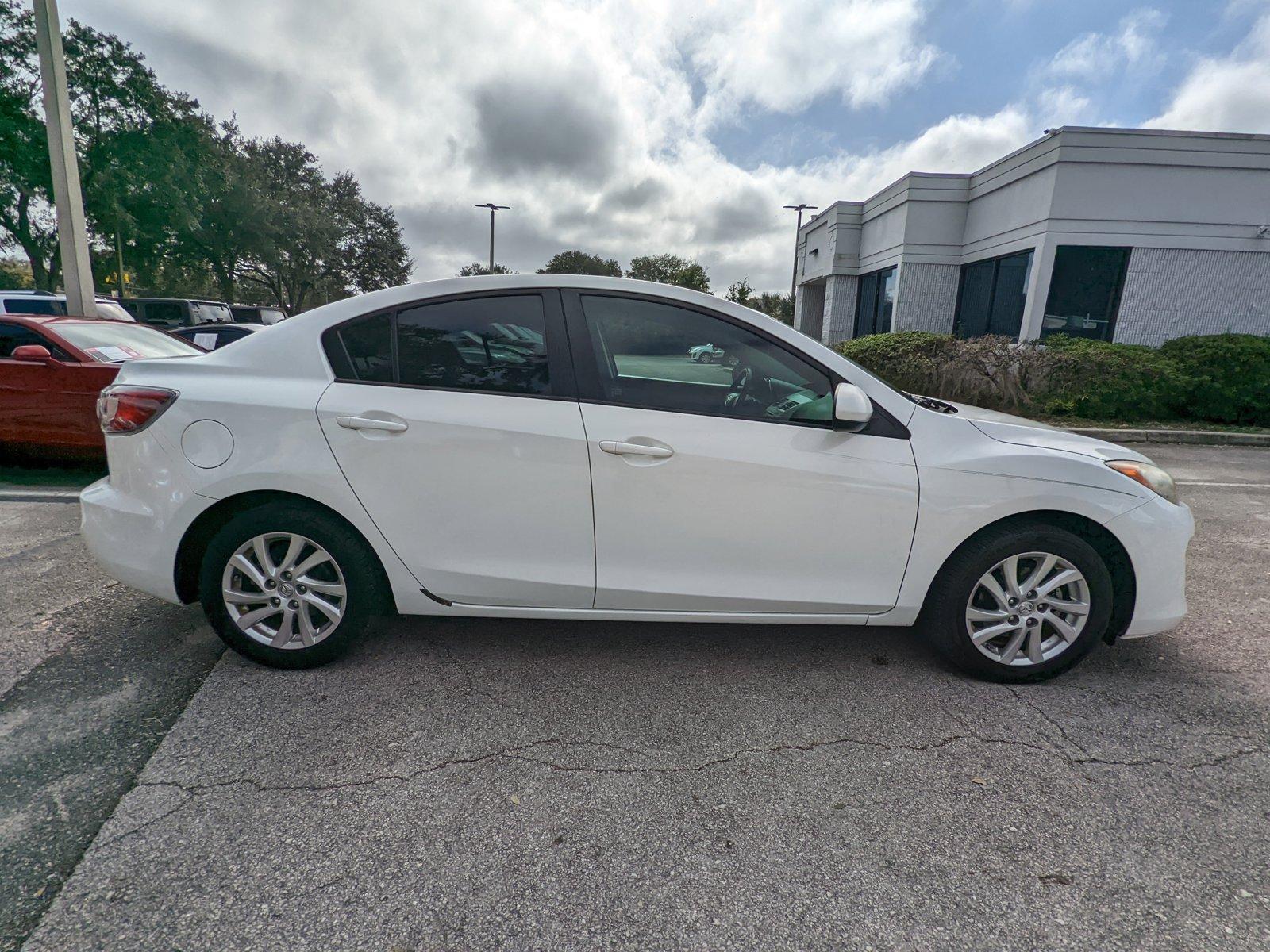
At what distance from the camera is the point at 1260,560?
4.60 m

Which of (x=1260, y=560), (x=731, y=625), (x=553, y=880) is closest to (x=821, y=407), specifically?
(x=731, y=625)

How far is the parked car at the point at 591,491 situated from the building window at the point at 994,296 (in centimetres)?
1519

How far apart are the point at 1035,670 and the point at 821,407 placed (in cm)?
147

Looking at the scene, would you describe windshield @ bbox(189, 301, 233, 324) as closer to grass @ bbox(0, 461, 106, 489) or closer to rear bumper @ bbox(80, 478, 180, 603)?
grass @ bbox(0, 461, 106, 489)

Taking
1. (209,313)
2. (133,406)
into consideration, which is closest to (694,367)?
(133,406)

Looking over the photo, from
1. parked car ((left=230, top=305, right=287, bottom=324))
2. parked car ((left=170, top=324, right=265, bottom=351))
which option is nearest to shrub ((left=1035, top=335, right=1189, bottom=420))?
parked car ((left=170, top=324, right=265, bottom=351))

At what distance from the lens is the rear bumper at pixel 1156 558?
2.84 meters

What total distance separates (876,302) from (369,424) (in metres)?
23.6

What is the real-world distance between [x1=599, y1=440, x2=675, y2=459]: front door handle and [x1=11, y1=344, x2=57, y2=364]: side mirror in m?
5.85

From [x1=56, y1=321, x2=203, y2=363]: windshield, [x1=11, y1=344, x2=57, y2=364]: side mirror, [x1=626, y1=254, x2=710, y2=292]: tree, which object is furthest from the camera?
[x1=626, y1=254, x2=710, y2=292]: tree

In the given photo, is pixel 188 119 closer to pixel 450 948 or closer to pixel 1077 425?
pixel 1077 425

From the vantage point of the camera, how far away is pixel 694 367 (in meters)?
2.88

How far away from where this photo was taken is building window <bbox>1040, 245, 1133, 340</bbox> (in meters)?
15.4

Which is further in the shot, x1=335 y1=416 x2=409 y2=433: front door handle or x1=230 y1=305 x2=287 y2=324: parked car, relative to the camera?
x1=230 y1=305 x2=287 y2=324: parked car
